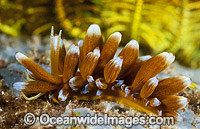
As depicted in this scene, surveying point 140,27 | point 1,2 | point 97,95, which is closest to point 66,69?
point 97,95

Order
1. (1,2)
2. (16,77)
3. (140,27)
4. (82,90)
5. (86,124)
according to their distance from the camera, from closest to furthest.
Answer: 1. (86,124)
2. (82,90)
3. (16,77)
4. (140,27)
5. (1,2)

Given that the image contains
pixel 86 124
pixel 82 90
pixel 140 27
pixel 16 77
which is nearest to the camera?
pixel 86 124

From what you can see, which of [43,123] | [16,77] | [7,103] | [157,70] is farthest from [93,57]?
[16,77]

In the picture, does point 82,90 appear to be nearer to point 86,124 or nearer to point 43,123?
point 86,124

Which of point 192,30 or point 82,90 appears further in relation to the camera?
point 192,30

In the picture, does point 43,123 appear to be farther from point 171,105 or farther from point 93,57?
point 171,105

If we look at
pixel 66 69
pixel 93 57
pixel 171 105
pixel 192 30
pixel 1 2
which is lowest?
pixel 171 105

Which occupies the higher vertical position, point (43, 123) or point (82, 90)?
point (82, 90)
